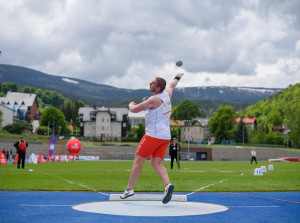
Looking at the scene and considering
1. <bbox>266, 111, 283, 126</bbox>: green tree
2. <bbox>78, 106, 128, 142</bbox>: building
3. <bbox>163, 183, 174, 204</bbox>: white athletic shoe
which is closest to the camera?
<bbox>163, 183, 174, 204</bbox>: white athletic shoe

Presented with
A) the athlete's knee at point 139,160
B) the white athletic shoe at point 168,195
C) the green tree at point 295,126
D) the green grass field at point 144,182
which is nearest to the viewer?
the white athletic shoe at point 168,195

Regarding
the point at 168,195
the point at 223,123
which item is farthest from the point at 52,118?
the point at 168,195

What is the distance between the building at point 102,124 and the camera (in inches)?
4924

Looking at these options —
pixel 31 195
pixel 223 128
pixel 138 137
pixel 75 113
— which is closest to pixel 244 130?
pixel 223 128

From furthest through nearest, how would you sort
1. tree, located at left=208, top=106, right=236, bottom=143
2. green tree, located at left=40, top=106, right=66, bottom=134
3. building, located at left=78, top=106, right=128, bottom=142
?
green tree, located at left=40, top=106, right=66, bottom=134 < building, located at left=78, top=106, right=128, bottom=142 < tree, located at left=208, top=106, right=236, bottom=143

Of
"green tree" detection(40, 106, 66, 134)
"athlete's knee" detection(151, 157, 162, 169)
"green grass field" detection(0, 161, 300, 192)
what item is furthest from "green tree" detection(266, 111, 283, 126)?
"athlete's knee" detection(151, 157, 162, 169)

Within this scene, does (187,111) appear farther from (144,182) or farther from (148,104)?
(148,104)

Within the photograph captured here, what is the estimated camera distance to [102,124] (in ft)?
411

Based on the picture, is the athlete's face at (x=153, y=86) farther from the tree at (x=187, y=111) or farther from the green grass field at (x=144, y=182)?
the tree at (x=187, y=111)

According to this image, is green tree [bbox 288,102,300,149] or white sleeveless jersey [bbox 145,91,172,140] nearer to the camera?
white sleeveless jersey [bbox 145,91,172,140]

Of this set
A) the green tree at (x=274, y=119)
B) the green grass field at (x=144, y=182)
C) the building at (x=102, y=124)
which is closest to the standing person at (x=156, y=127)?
the green grass field at (x=144, y=182)

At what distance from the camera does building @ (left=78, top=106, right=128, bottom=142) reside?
12506cm

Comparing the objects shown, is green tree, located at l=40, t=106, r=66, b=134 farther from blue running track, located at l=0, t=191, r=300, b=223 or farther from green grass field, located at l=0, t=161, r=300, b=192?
blue running track, located at l=0, t=191, r=300, b=223

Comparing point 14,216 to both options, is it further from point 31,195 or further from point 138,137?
point 138,137
